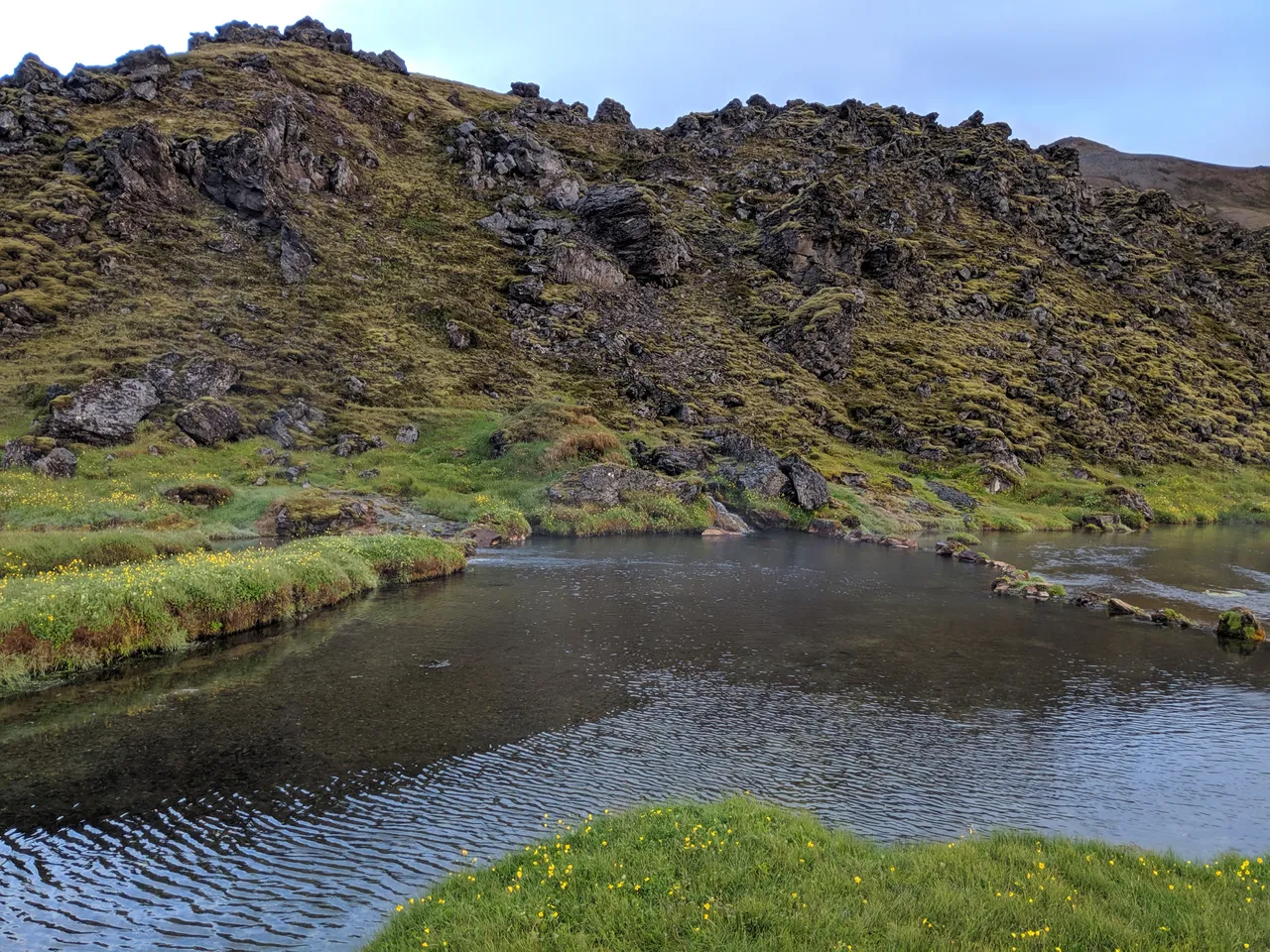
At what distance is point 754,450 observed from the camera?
77375 mm

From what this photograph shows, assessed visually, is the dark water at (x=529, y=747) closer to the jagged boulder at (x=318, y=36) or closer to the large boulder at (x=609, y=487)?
the large boulder at (x=609, y=487)

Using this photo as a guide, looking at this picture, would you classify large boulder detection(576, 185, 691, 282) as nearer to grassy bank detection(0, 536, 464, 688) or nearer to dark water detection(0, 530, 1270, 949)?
grassy bank detection(0, 536, 464, 688)

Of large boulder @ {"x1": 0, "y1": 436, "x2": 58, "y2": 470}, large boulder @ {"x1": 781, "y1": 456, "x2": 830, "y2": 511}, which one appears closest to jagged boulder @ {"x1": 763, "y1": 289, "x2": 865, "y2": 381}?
large boulder @ {"x1": 781, "y1": 456, "x2": 830, "y2": 511}

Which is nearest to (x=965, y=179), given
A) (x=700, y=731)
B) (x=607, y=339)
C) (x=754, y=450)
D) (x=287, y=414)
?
(x=607, y=339)

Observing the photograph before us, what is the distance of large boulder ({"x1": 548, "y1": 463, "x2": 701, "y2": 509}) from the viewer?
206 ft

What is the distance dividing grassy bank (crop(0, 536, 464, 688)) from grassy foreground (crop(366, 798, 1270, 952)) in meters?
17.3

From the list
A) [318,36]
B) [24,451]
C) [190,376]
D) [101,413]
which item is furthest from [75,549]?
[318,36]

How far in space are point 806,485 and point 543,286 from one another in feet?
193

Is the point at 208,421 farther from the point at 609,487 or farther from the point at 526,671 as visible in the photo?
the point at 526,671

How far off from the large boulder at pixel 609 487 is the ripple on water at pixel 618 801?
133 ft

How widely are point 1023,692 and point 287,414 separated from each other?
215 ft

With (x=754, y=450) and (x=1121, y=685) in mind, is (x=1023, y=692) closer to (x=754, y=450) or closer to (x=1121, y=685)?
(x=1121, y=685)

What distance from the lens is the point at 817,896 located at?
9.85 metres

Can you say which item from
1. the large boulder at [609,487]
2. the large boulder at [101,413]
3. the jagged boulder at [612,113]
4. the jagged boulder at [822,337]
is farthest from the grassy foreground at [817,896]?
the jagged boulder at [612,113]
